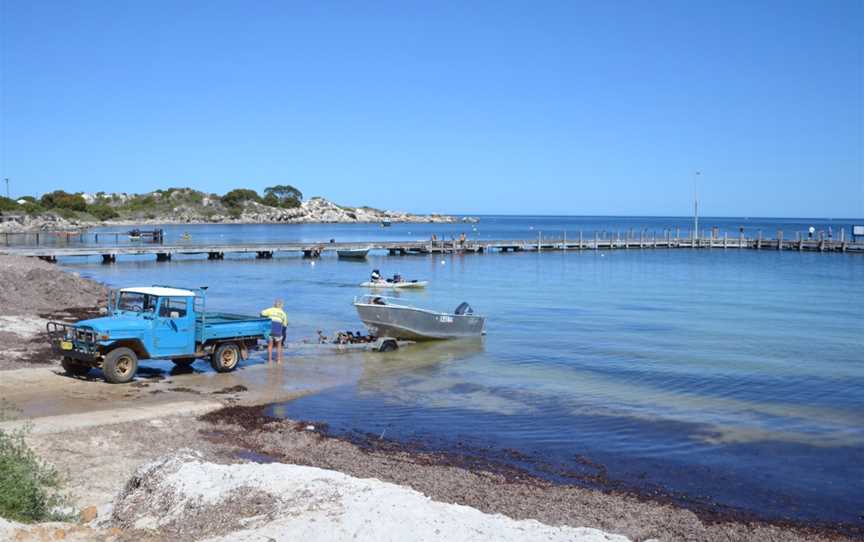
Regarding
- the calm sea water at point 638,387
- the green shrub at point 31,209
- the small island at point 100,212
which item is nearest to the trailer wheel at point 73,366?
the calm sea water at point 638,387

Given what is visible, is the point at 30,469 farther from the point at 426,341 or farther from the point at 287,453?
the point at 426,341

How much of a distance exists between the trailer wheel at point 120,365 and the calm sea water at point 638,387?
371 cm

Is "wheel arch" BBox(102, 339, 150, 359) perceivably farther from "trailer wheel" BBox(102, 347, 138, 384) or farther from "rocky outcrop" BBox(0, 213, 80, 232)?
"rocky outcrop" BBox(0, 213, 80, 232)

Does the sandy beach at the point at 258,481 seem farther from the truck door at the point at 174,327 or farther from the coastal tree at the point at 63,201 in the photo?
the coastal tree at the point at 63,201

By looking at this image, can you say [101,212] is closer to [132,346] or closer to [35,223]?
[35,223]

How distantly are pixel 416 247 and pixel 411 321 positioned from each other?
5603cm

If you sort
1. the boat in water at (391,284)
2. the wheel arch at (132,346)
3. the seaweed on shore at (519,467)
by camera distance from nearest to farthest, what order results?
the seaweed on shore at (519,467) → the wheel arch at (132,346) → the boat in water at (391,284)

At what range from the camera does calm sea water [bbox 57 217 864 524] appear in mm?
13547

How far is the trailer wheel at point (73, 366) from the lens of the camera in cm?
1773

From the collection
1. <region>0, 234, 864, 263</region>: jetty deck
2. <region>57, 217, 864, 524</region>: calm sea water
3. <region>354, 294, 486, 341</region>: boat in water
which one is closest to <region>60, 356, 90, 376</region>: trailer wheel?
<region>57, 217, 864, 524</region>: calm sea water

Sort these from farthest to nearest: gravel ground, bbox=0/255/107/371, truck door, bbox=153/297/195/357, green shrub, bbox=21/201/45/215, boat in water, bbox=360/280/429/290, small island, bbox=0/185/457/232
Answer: green shrub, bbox=21/201/45/215, small island, bbox=0/185/457/232, boat in water, bbox=360/280/429/290, gravel ground, bbox=0/255/107/371, truck door, bbox=153/297/195/357

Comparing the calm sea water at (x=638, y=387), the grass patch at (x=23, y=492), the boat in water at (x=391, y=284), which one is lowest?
the calm sea water at (x=638, y=387)

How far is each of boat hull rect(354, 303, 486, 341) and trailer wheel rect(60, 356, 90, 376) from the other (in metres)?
9.46

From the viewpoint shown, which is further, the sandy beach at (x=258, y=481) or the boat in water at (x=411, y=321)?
the boat in water at (x=411, y=321)
